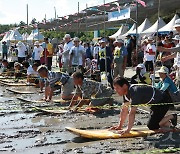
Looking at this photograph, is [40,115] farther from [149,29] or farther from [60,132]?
[149,29]

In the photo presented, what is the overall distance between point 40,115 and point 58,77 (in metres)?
1.45

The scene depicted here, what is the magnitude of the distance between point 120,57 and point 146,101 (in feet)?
20.2

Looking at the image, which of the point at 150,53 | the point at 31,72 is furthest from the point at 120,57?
the point at 31,72

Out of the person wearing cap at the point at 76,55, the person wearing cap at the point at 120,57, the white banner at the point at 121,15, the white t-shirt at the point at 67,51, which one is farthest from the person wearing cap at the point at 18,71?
the person wearing cap at the point at 120,57

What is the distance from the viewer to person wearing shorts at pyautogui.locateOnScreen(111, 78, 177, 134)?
6.48 metres

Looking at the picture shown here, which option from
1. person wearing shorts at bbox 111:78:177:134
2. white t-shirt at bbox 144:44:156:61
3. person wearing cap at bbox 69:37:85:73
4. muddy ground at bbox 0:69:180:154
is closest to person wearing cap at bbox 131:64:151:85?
white t-shirt at bbox 144:44:156:61

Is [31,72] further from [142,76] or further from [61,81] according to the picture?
[61,81]

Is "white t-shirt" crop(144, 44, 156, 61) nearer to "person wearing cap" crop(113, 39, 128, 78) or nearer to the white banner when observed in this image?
the white banner

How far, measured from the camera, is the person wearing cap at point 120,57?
12602mm

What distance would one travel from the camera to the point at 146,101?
6.60 m

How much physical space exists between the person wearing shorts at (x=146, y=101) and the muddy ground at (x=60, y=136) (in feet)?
0.97

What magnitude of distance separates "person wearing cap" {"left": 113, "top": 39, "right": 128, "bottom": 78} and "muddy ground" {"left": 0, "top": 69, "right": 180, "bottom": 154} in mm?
2883

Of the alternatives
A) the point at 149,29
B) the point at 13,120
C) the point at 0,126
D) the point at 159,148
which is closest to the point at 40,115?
the point at 13,120

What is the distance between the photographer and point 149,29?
2183 cm
